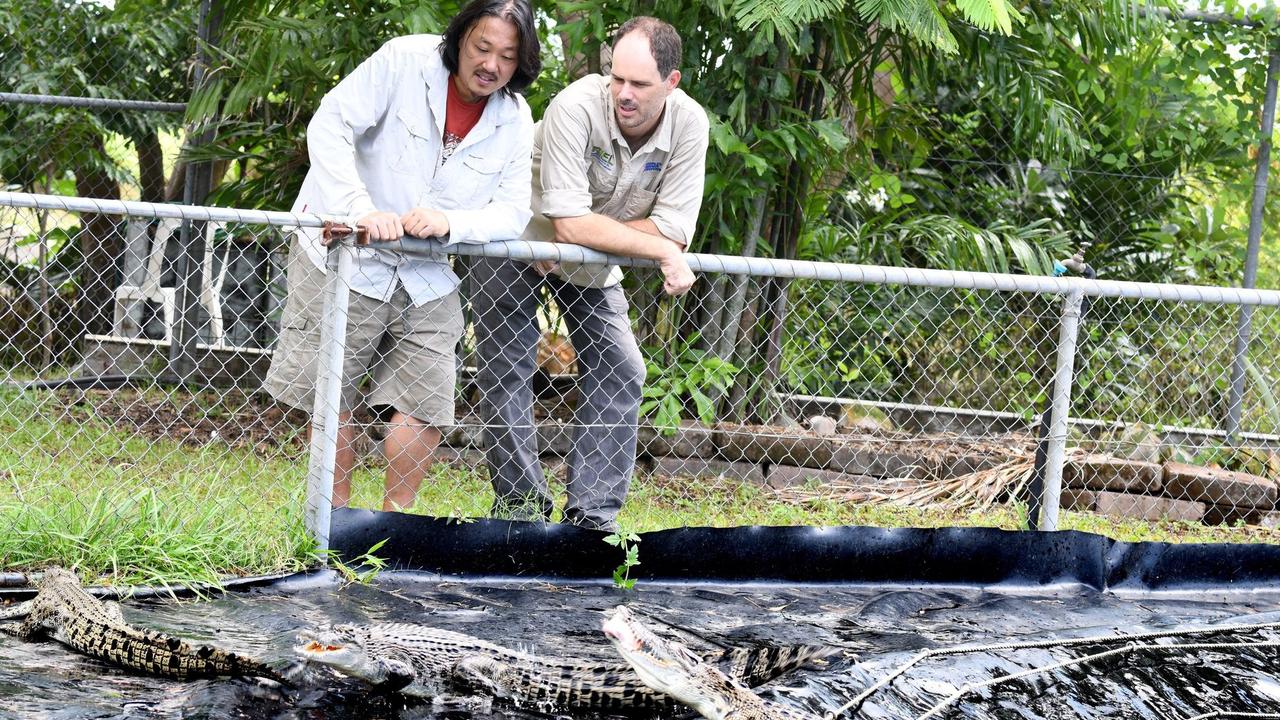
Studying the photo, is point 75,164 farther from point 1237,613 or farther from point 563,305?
point 1237,613

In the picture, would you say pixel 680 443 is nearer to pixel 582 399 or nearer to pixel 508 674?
pixel 582 399

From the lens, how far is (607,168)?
11.6ft

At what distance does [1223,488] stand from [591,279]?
311 cm

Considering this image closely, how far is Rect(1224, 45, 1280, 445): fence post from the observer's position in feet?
16.9

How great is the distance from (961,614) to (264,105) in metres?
4.32

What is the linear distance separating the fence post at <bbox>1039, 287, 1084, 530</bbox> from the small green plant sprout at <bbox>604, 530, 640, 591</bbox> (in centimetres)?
134

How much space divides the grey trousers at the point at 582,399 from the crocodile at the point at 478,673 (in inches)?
47.4

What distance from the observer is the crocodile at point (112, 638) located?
2295 millimetres

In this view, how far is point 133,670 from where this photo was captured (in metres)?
2.32

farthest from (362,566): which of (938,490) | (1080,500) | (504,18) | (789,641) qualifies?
(1080,500)

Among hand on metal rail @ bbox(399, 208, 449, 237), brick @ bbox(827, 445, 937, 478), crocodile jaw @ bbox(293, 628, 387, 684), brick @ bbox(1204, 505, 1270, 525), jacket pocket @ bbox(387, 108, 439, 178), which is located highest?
jacket pocket @ bbox(387, 108, 439, 178)

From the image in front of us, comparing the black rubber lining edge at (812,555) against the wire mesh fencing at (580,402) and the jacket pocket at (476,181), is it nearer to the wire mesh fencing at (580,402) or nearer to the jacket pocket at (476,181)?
the wire mesh fencing at (580,402)

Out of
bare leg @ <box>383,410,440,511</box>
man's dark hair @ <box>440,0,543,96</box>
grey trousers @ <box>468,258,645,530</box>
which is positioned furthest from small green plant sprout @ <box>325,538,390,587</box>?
man's dark hair @ <box>440,0,543,96</box>

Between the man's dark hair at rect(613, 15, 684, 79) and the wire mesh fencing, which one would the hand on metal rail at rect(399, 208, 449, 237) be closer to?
the wire mesh fencing
